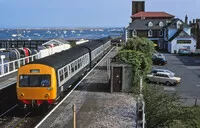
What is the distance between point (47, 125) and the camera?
601 inches

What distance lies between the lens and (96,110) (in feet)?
57.9

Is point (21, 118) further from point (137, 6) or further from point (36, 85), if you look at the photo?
point (137, 6)

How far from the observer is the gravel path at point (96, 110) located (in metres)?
15.4

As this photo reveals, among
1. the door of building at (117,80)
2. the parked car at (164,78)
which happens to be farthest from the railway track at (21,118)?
the parked car at (164,78)

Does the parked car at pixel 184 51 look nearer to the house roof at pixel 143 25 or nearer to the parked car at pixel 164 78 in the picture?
the house roof at pixel 143 25

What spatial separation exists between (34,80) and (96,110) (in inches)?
141

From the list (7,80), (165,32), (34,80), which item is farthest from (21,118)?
(165,32)

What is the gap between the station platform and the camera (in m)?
23.1

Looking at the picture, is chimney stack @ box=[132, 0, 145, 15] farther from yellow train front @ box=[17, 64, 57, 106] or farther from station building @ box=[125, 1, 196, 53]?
yellow train front @ box=[17, 64, 57, 106]

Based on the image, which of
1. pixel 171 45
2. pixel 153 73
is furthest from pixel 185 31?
pixel 153 73

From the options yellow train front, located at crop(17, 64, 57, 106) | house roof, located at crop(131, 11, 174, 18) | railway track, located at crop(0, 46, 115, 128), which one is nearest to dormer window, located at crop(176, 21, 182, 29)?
house roof, located at crop(131, 11, 174, 18)

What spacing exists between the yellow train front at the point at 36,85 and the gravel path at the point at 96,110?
1.06 meters

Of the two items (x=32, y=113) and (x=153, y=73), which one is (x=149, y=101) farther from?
(x=153, y=73)

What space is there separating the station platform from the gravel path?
484cm
